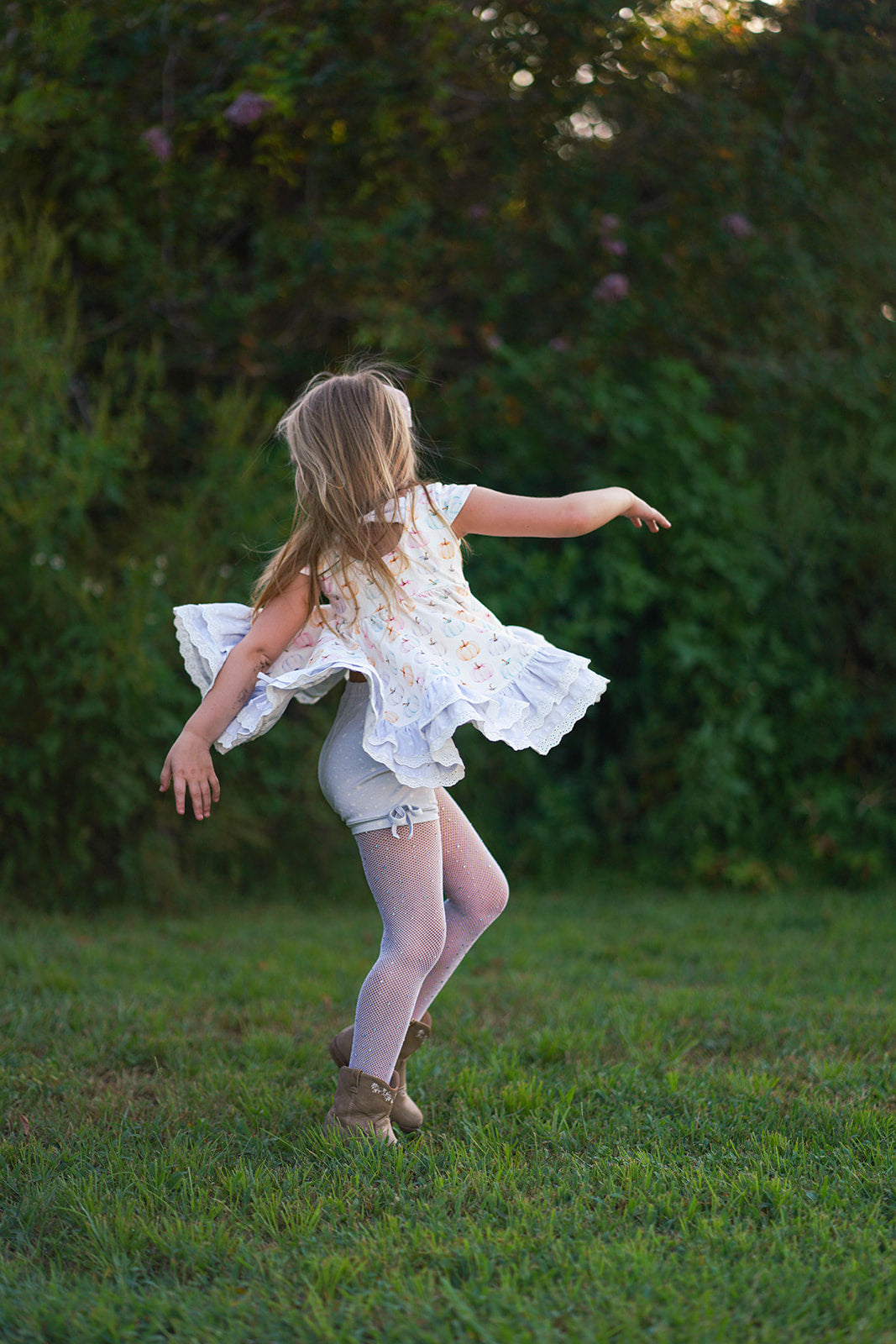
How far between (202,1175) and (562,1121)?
2.59 ft

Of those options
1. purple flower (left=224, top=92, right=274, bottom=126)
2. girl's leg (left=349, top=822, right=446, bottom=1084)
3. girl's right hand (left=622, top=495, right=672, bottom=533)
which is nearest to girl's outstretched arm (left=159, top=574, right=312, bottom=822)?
girl's leg (left=349, top=822, right=446, bottom=1084)

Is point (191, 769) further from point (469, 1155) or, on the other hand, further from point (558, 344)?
point (558, 344)

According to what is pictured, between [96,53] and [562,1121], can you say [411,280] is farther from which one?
[562,1121]

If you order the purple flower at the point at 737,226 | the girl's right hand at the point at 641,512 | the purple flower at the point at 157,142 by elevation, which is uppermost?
the purple flower at the point at 737,226

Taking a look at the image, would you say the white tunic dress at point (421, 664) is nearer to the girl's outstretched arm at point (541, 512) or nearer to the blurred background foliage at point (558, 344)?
the girl's outstretched arm at point (541, 512)

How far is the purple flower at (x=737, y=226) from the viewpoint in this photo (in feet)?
18.7

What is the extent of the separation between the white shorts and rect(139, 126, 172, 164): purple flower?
3.55 m

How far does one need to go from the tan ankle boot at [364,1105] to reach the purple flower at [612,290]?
4.27 metres

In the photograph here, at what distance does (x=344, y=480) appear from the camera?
2.57 meters

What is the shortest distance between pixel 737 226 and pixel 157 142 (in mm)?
2730

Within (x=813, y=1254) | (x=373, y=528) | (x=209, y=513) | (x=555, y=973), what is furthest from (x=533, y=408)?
(x=813, y=1254)

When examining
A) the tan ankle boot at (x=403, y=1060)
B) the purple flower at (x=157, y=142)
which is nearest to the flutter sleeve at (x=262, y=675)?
the tan ankle boot at (x=403, y=1060)

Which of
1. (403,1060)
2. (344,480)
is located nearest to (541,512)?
(344,480)

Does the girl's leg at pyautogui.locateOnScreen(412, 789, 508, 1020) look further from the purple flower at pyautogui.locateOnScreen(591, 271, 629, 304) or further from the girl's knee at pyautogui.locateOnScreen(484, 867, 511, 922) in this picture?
the purple flower at pyautogui.locateOnScreen(591, 271, 629, 304)
